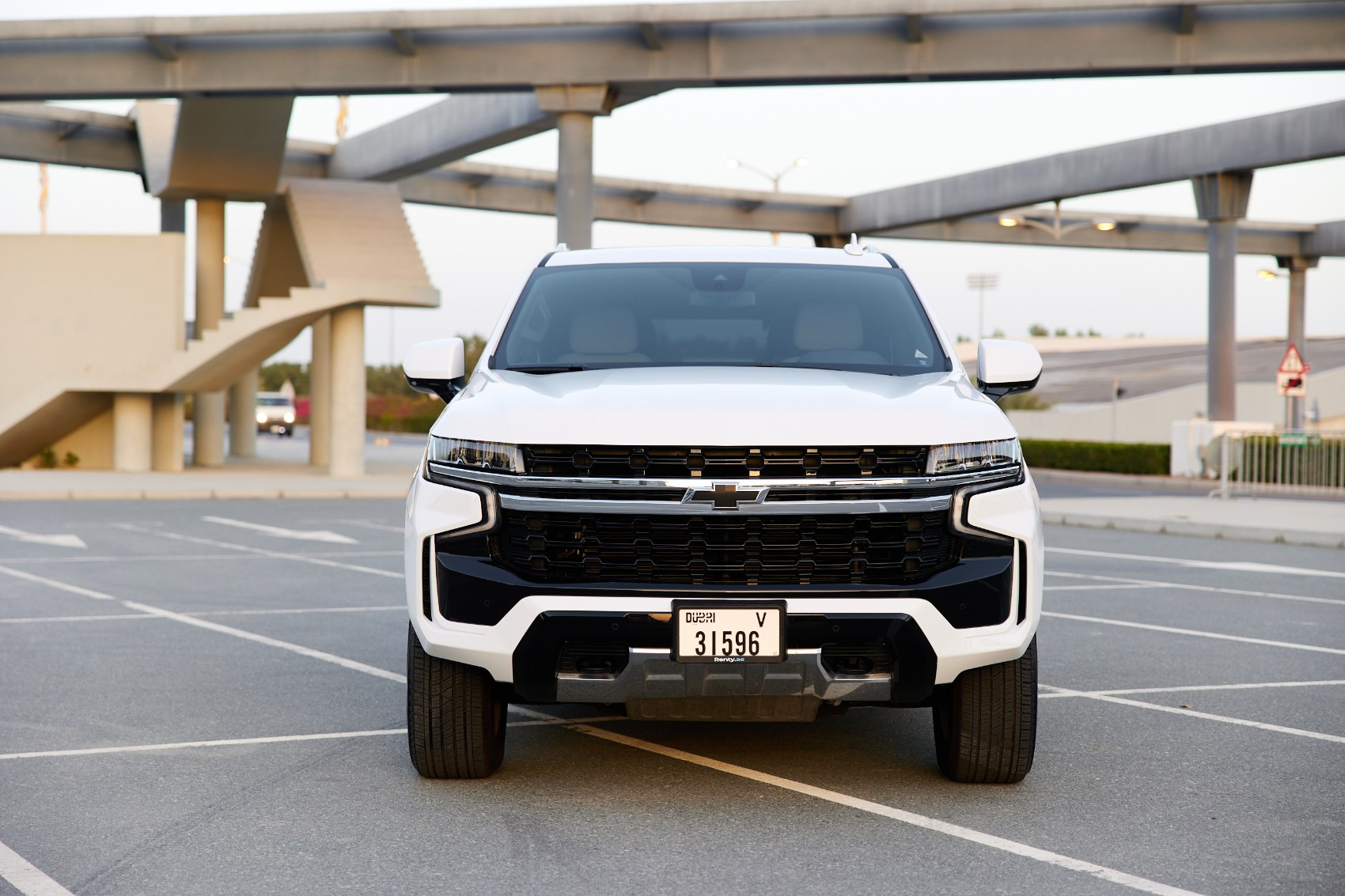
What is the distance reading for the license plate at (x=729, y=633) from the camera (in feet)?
15.5

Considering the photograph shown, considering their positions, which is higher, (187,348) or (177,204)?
(177,204)

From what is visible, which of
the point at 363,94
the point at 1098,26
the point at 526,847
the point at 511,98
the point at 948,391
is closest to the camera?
the point at 526,847

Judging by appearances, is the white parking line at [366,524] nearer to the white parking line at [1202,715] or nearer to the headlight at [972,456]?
the white parking line at [1202,715]

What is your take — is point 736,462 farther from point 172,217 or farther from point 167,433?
point 172,217

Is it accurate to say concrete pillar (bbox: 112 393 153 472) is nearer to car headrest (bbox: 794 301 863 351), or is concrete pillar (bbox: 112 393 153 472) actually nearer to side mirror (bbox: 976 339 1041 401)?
car headrest (bbox: 794 301 863 351)

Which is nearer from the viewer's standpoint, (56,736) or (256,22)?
(56,736)

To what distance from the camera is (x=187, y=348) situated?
28719 millimetres

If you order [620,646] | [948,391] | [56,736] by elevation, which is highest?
[948,391]

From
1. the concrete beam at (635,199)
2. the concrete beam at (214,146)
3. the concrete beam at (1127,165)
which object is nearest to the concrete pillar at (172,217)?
the concrete beam at (214,146)

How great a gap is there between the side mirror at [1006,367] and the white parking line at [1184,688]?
1947 mm

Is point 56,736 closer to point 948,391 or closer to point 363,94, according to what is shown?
point 948,391

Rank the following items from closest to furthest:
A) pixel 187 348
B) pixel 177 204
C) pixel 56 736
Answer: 1. pixel 56 736
2. pixel 187 348
3. pixel 177 204

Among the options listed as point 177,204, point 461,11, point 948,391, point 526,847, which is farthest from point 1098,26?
point 177,204

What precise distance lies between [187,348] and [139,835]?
25.4 meters
